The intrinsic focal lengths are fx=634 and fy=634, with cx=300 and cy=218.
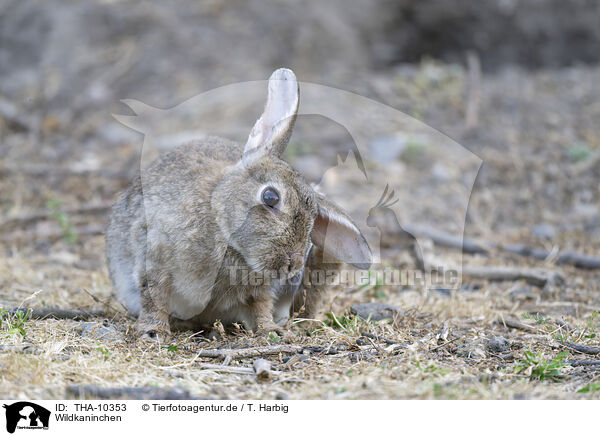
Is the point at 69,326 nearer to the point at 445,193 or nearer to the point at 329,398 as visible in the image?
the point at 329,398

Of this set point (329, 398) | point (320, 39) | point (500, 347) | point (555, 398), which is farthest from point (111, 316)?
point (320, 39)

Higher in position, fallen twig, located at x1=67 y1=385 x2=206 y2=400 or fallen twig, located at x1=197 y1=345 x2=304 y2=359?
fallen twig, located at x1=197 y1=345 x2=304 y2=359

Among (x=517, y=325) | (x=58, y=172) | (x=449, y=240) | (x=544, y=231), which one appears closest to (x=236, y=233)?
(x=517, y=325)

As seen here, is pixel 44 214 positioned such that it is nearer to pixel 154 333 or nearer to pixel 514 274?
pixel 154 333

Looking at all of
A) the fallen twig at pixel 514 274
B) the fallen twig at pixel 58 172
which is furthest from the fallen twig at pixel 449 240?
the fallen twig at pixel 58 172

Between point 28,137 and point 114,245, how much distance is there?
528cm

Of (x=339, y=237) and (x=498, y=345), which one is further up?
(x=339, y=237)

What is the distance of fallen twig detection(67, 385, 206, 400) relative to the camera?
3125 mm

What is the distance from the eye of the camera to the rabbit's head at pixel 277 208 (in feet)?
13.0

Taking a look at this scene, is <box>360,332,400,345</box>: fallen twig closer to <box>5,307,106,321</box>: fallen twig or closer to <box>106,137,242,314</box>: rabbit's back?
<box>106,137,242,314</box>: rabbit's back

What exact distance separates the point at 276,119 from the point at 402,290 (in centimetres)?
231

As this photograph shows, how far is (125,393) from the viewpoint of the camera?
10.3 feet
